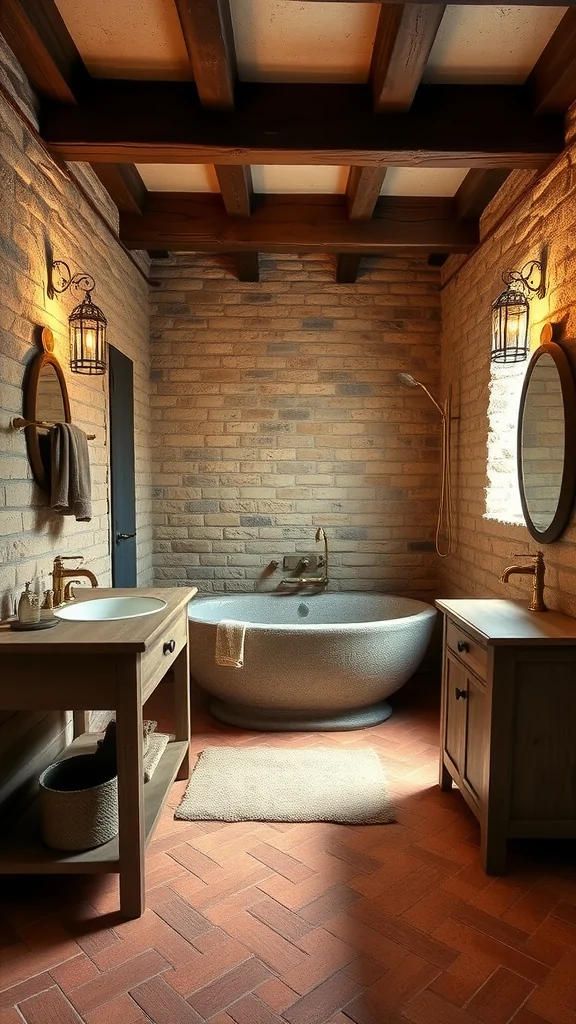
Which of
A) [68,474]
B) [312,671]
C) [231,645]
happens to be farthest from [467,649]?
[68,474]

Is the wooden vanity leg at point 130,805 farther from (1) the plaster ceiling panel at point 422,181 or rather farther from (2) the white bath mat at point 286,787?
(1) the plaster ceiling panel at point 422,181

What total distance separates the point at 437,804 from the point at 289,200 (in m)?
3.10

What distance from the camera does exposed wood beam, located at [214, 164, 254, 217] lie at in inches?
106

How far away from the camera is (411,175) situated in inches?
116

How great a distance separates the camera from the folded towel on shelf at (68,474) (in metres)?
2.18

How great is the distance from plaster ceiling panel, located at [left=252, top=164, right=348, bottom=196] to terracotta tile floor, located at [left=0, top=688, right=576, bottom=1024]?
299cm

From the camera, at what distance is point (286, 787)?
8.12 feet

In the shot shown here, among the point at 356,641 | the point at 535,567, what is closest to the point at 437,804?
the point at 356,641

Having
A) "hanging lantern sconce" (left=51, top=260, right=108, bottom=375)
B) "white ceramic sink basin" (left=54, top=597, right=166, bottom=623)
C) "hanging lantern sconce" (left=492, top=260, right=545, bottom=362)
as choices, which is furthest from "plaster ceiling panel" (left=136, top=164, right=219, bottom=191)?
"white ceramic sink basin" (left=54, top=597, right=166, bottom=623)

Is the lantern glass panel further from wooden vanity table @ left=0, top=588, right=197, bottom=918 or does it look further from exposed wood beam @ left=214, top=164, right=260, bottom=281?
wooden vanity table @ left=0, top=588, right=197, bottom=918

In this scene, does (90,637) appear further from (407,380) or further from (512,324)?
(407,380)

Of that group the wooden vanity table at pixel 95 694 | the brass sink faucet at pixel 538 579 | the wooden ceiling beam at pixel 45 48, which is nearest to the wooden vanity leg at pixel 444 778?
the brass sink faucet at pixel 538 579

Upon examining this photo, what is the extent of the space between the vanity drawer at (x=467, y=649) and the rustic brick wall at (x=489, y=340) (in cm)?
39

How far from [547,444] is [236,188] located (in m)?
1.91
